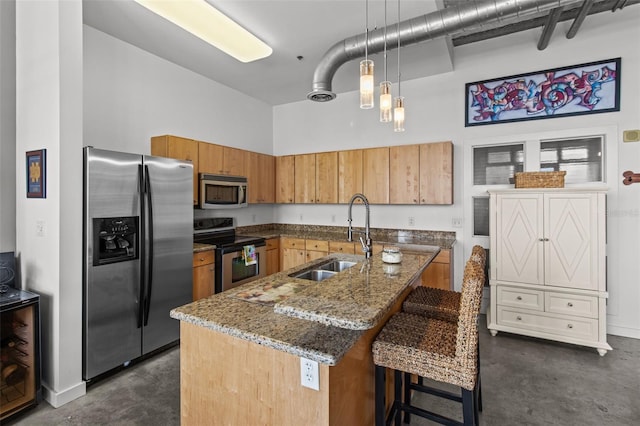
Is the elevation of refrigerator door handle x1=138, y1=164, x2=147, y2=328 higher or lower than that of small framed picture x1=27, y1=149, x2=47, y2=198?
lower

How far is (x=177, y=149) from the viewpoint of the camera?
3.75m

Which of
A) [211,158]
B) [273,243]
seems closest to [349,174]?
[273,243]

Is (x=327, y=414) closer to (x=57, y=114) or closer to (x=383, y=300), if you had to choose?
(x=383, y=300)

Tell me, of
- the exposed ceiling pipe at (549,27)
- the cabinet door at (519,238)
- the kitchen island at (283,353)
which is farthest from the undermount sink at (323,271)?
Answer: the exposed ceiling pipe at (549,27)

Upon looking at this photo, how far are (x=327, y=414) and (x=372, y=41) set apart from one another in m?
3.05

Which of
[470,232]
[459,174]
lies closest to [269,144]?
[459,174]

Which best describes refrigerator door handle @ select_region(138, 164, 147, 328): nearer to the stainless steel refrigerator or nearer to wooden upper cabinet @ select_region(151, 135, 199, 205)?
the stainless steel refrigerator

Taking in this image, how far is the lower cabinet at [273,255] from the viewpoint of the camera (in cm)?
473

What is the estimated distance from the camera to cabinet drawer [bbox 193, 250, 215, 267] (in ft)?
11.6

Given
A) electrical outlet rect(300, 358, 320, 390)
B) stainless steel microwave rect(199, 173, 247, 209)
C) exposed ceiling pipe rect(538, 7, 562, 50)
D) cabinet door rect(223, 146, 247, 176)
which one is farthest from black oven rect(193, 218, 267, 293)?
exposed ceiling pipe rect(538, 7, 562, 50)

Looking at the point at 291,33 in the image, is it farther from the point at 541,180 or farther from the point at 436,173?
the point at 541,180

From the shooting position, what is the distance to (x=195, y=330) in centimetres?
158

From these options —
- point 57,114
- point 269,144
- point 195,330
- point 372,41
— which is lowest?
point 195,330

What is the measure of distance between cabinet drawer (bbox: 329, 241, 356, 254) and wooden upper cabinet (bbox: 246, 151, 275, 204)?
142 centimetres
